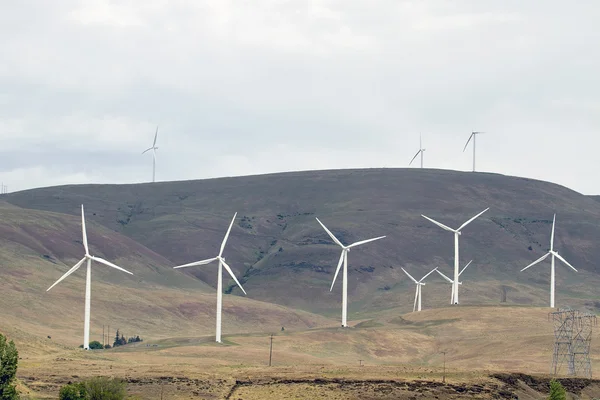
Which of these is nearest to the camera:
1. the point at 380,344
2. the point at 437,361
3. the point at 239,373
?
the point at 239,373

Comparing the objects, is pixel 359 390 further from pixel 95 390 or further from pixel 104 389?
pixel 95 390

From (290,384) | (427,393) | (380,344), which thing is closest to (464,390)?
(427,393)

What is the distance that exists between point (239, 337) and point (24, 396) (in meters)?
86.3

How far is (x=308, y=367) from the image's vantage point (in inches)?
5969

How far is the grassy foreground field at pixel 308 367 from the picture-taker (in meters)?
128

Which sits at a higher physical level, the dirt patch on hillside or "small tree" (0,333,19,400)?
"small tree" (0,333,19,400)

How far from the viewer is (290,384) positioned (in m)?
130

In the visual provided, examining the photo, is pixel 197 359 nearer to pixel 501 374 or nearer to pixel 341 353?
pixel 341 353

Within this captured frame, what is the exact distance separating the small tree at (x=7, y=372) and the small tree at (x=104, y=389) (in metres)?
7.44

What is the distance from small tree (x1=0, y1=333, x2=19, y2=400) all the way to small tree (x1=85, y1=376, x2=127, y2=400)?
7.44m

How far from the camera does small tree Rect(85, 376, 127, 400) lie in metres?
112

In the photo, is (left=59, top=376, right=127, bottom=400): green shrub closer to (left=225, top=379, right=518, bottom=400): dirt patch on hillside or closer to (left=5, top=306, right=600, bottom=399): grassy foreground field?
(left=5, top=306, right=600, bottom=399): grassy foreground field

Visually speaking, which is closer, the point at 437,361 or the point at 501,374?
the point at 501,374

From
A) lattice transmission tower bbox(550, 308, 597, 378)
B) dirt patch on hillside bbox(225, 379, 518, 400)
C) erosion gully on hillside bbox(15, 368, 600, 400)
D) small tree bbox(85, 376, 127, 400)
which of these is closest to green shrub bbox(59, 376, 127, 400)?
small tree bbox(85, 376, 127, 400)
